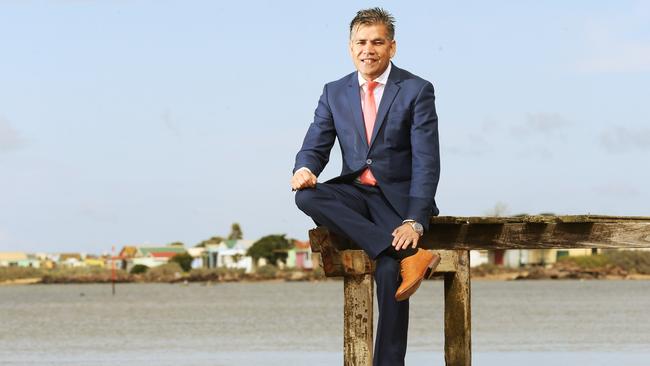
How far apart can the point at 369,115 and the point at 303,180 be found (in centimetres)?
72

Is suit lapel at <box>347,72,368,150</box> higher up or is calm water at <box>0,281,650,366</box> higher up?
suit lapel at <box>347,72,368,150</box>

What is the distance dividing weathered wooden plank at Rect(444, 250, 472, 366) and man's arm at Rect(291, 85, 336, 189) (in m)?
1.68

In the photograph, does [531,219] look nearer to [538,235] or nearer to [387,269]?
[538,235]

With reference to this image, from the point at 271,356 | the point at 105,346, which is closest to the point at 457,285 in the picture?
the point at 271,356

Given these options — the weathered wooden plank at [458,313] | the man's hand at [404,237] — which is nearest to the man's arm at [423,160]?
the man's hand at [404,237]

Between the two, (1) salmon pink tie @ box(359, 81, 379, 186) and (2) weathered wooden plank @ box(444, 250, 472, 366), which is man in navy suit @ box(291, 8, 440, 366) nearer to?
(1) salmon pink tie @ box(359, 81, 379, 186)

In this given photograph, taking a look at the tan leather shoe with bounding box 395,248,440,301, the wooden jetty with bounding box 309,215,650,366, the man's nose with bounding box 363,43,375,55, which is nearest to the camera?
the tan leather shoe with bounding box 395,248,440,301

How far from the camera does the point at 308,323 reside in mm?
64812

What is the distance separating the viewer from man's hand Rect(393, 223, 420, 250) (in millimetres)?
8664

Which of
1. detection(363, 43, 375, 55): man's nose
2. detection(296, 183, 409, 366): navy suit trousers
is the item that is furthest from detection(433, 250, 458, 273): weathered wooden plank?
detection(363, 43, 375, 55): man's nose

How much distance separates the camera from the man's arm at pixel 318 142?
9.09 metres

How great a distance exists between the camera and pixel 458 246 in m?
10.2

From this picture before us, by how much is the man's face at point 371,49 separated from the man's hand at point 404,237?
1.12 metres

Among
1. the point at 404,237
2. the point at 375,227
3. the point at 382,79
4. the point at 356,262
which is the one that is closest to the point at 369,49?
the point at 382,79
